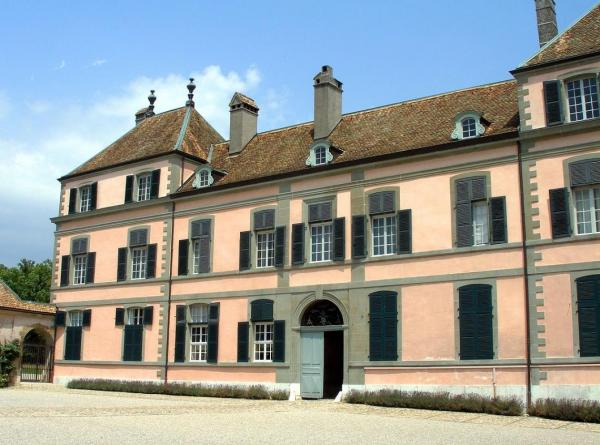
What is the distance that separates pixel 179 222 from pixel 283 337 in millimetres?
7006

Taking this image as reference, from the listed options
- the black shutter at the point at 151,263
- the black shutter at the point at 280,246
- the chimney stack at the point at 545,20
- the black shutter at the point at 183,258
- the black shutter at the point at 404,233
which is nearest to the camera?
the black shutter at the point at 404,233

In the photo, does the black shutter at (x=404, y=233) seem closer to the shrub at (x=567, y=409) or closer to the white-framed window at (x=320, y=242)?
the white-framed window at (x=320, y=242)

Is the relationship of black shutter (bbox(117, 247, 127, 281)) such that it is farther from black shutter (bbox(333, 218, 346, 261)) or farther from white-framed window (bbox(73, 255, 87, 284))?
black shutter (bbox(333, 218, 346, 261))

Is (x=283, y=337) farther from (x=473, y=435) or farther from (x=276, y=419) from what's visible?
(x=473, y=435)

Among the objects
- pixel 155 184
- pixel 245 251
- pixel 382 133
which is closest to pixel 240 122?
pixel 155 184

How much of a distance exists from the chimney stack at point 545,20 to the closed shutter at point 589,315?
8.84 meters

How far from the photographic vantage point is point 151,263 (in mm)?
29266

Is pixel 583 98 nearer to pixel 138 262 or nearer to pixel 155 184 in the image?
pixel 155 184

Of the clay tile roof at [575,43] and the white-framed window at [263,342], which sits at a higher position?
the clay tile roof at [575,43]

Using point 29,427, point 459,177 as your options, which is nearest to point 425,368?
point 459,177

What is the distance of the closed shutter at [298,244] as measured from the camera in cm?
2498

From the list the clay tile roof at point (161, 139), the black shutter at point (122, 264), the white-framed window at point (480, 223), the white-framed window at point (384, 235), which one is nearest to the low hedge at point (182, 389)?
the black shutter at point (122, 264)

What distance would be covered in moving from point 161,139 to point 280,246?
30.7ft

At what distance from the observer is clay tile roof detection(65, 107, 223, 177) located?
31000mm
